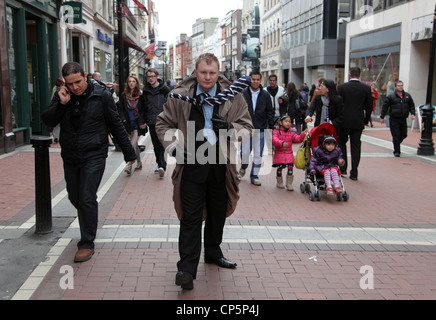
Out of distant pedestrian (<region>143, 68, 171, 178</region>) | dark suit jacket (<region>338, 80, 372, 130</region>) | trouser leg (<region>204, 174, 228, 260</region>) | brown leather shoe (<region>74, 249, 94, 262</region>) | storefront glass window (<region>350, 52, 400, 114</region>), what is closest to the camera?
trouser leg (<region>204, 174, 228, 260</region>)

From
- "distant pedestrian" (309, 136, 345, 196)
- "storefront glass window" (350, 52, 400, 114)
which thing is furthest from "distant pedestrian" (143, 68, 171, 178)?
"storefront glass window" (350, 52, 400, 114)

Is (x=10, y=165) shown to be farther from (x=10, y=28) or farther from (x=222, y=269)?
(x=222, y=269)

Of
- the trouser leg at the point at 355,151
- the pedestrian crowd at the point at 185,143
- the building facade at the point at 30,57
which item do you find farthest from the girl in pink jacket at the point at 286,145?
the building facade at the point at 30,57

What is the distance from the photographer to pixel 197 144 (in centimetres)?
391

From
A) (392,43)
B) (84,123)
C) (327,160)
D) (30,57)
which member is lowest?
(327,160)

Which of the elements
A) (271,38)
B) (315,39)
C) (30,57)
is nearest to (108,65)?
(30,57)

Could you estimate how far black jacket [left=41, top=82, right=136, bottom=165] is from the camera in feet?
15.0

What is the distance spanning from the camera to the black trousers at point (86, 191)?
462 cm

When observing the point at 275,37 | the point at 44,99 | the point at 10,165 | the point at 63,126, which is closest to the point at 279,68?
the point at 275,37

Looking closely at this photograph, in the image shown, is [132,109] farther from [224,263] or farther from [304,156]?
[224,263]

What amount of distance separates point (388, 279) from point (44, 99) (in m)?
12.9

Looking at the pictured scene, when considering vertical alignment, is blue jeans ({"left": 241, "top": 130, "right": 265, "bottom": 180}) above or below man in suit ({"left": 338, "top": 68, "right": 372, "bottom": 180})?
below

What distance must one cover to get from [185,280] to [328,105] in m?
5.75

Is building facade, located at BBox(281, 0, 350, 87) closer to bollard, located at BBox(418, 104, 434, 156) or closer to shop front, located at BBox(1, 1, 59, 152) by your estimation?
bollard, located at BBox(418, 104, 434, 156)
